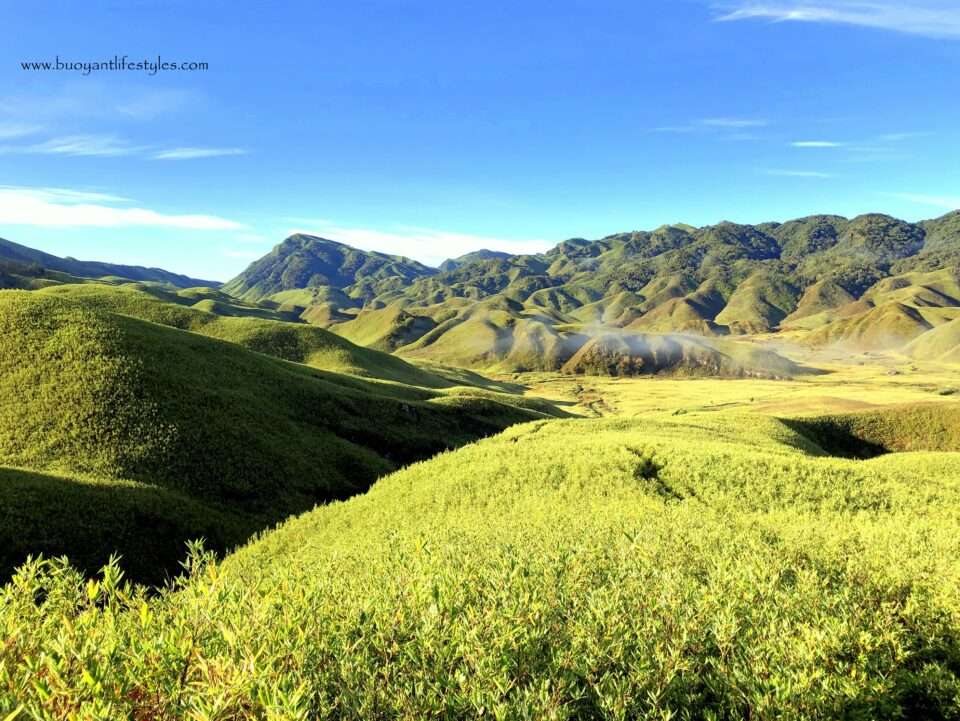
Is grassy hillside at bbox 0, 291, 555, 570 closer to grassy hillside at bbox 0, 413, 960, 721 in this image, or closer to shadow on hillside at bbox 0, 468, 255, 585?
shadow on hillside at bbox 0, 468, 255, 585

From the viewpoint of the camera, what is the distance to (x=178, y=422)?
127 feet

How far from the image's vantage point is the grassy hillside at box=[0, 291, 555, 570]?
32656 mm

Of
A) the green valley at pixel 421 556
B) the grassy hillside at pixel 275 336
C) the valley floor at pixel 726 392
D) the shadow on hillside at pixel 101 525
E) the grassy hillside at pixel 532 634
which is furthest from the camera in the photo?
the valley floor at pixel 726 392

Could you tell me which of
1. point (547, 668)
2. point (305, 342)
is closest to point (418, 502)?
point (547, 668)

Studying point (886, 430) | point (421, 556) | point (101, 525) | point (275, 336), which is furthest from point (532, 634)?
point (275, 336)

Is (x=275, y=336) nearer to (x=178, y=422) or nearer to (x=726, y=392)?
(x=178, y=422)

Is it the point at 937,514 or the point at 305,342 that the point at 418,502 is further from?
the point at 305,342

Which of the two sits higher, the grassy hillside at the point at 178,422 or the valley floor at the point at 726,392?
the grassy hillside at the point at 178,422

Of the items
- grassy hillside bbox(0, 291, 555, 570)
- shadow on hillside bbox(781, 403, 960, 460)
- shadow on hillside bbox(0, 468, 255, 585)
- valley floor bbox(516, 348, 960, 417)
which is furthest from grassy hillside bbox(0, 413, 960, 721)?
valley floor bbox(516, 348, 960, 417)

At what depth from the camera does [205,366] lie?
50.3m

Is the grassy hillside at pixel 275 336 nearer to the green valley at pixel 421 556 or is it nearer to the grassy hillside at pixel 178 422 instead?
the grassy hillside at pixel 178 422

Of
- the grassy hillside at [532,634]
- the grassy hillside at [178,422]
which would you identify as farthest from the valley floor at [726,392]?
the grassy hillside at [532,634]

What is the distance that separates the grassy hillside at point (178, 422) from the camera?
107ft

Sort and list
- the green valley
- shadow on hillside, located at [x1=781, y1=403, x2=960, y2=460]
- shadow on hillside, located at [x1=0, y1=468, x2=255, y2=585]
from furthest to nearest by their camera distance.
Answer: shadow on hillside, located at [x1=781, y1=403, x2=960, y2=460] < shadow on hillside, located at [x1=0, y1=468, x2=255, y2=585] < the green valley
